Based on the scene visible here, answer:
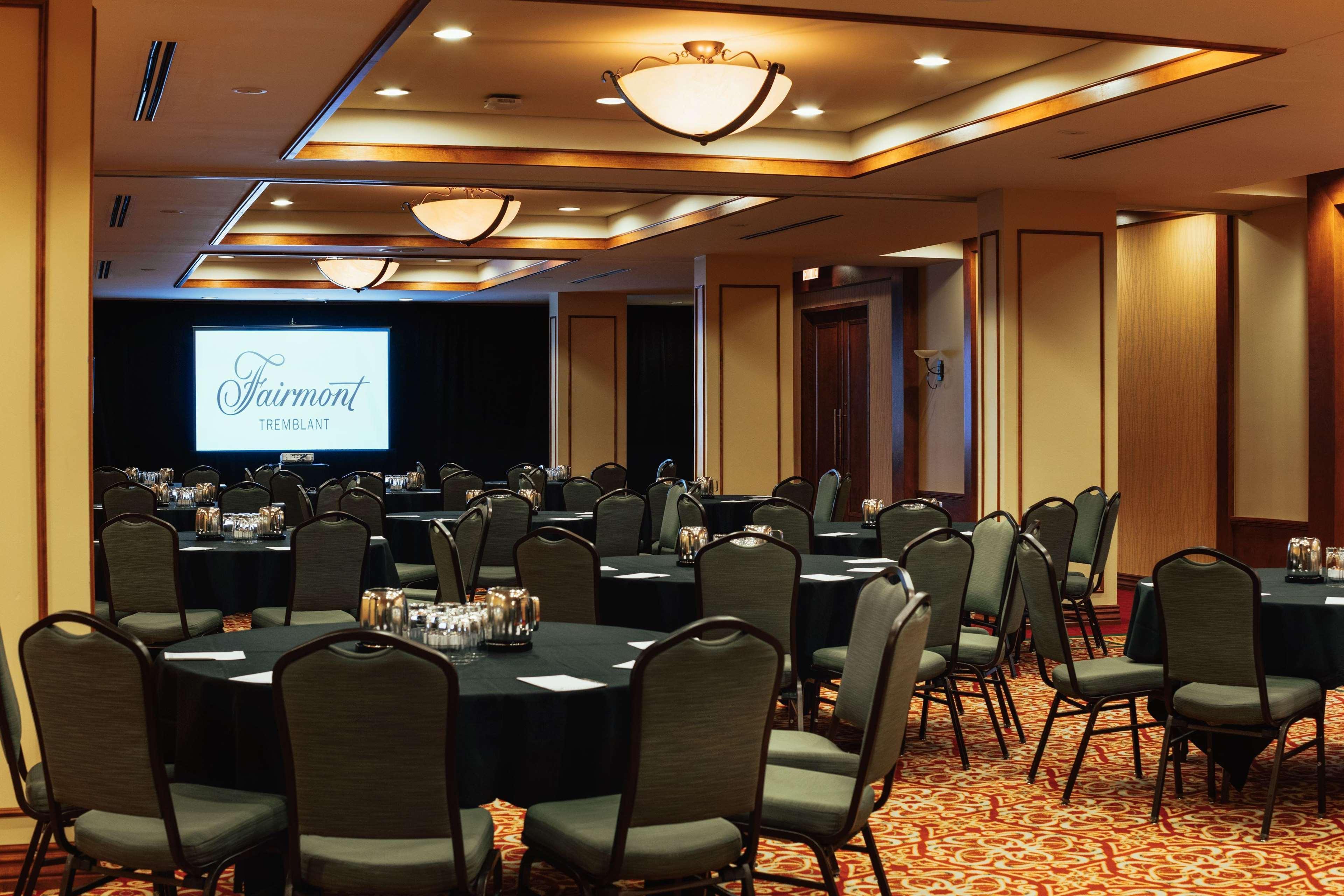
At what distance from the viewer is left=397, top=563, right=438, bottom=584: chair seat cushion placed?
796 cm

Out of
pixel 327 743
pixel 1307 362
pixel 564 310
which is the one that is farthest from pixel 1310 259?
pixel 564 310

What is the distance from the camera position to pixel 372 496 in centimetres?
834

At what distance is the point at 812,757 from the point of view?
3674 mm

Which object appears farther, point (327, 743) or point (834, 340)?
point (834, 340)

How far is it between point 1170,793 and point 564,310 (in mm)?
13137

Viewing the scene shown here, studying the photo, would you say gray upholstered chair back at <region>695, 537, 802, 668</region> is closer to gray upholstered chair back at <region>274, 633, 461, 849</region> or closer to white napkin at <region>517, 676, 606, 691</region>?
white napkin at <region>517, 676, 606, 691</region>

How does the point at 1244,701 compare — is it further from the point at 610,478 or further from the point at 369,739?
the point at 610,478

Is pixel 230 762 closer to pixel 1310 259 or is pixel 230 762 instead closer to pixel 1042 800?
pixel 1042 800

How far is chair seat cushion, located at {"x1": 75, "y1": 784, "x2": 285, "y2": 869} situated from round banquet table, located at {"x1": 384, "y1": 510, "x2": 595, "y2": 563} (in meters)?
5.22

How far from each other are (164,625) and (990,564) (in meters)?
3.93

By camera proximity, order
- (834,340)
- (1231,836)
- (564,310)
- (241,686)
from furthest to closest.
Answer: (564,310), (834,340), (1231,836), (241,686)

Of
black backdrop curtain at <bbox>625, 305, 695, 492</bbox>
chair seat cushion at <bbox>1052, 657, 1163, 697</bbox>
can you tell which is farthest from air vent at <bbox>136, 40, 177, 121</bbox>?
black backdrop curtain at <bbox>625, 305, 695, 492</bbox>

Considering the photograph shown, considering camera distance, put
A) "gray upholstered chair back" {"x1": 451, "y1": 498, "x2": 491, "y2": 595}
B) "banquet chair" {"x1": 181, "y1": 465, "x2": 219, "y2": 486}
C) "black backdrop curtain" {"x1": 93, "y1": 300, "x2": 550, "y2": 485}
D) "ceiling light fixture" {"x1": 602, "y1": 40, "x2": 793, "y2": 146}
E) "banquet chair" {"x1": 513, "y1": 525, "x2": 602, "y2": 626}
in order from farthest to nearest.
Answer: "black backdrop curtain" {"x1": 93, "y1": 300, "x2": 550, "y2": 485} → "banquet chair" {"x1": 181, "y1": 465, "x2": 219, "y2": 486} → "gray upholstered chair back" {"x1": 451, "y1": 498, "x2": 491, "y2": 595} → "ceiling light fixture" {"x1": 602, "y1": 40, "x2": 793, "y2": 146} → "banquet chair" {"x1": 513, "y1": 525, "x2": 602, "y2": 626}

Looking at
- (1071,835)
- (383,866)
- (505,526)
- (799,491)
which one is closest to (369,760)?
(383,866)
